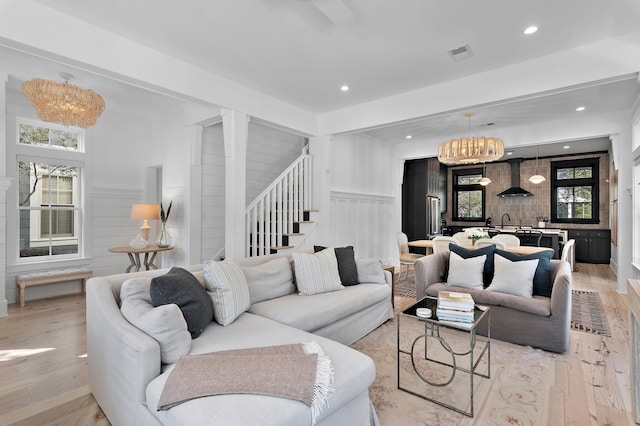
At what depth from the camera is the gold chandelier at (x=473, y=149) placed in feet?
17.3

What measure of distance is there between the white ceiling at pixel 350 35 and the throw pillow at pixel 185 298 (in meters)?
2.14

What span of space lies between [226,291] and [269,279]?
25.5 inches

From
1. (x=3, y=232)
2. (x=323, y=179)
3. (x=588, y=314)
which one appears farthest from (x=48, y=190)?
(x=588, y=314)

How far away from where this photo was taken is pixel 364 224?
6.57 meters

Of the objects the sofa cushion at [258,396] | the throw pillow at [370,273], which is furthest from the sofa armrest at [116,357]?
the throw pillow at [370,273]

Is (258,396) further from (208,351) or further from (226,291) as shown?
(226,291)

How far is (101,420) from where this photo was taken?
2.01 meters

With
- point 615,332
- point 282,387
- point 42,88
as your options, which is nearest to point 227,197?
point 42,88

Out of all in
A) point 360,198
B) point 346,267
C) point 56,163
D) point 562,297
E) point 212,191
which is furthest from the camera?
point 360,198

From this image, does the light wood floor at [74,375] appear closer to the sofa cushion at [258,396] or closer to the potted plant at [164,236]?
the sofa cushion at [258,396]

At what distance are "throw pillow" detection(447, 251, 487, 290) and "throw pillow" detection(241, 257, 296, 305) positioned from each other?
1.82 m

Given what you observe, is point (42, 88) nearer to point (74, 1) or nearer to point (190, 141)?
point (74, 1)

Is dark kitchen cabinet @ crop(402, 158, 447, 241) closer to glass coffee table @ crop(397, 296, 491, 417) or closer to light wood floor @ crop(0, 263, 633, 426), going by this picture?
light wood floor @ crop(0, 263, 633, 426)

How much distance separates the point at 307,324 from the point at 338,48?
2.62 meters
